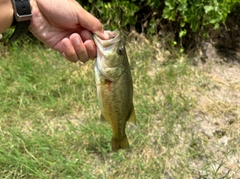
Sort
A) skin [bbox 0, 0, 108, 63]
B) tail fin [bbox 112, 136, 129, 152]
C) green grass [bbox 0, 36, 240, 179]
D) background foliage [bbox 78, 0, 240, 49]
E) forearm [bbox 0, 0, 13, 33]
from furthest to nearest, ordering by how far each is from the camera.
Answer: background foliage [bbox 78, 0, 240, 49] → green grass [bbox 0, 36, 240, 179] → tail fin [bbox 112, 136, 129, 152] → skin [bbox 0, 0, 108, 63] → forearm [bbox 0, 0, 13, 33]

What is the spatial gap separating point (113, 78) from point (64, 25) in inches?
19.1

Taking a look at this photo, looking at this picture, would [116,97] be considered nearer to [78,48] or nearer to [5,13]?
[78,48]

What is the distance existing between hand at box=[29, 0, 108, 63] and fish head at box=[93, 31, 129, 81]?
0.25 feet

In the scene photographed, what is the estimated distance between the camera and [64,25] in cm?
238

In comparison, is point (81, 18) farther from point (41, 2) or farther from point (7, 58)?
point (7, 58)

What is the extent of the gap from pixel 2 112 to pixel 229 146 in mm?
2078

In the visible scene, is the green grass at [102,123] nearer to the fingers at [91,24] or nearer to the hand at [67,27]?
the hand at [67,27]

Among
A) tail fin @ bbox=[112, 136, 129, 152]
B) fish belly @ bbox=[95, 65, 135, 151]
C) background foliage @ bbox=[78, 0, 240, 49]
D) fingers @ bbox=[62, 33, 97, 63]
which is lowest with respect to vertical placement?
background foliage @ bbox=[78, 0, 240, 49]

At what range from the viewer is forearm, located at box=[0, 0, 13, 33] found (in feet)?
6.84

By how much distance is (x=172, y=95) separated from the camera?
387cm

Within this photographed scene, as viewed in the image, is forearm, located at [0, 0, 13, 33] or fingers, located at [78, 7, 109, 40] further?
fingers, located at [78, 7, 109, 40]

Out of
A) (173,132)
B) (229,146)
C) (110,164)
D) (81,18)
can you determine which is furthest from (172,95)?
(81,18)

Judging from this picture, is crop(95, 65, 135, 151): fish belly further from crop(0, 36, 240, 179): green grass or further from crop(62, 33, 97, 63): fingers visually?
crop(0, 36, 240, 179): green grass

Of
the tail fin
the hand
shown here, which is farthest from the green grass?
the hand
